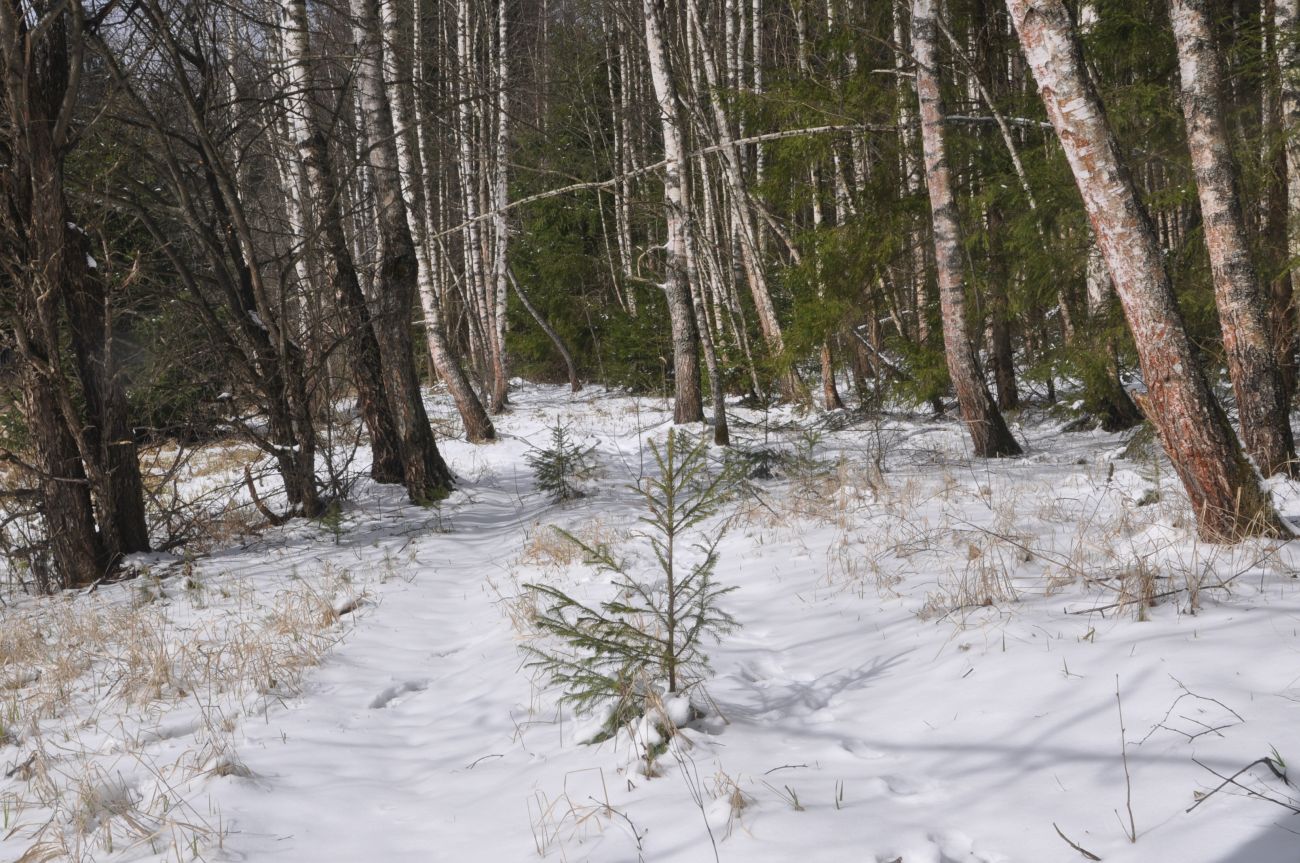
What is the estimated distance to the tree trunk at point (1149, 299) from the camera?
379cm

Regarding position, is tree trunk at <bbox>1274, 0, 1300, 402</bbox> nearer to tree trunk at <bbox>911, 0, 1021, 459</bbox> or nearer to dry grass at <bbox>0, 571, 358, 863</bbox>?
tree trunk at <bbox>911, 0, 1021, 459</bbox>

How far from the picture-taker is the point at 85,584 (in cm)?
591

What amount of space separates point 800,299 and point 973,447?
9.68 feet

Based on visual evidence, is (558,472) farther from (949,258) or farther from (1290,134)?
(1290,134)

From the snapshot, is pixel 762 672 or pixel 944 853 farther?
pixel 762 672

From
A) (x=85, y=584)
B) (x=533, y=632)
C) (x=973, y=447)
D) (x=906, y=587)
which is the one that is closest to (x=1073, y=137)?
(x=906, y=587)

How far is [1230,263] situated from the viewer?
4609 mm

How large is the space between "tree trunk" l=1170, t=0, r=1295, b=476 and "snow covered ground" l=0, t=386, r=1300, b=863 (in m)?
0.59

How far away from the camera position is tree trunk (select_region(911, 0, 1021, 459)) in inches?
301

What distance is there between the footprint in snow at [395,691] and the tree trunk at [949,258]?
→ 631cm

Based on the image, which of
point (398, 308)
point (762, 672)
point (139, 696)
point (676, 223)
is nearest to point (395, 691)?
point (139, 696)

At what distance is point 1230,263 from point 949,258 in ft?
11.0

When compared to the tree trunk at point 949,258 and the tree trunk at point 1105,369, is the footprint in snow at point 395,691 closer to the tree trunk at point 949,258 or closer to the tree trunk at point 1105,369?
the tree trunk at point 949,258

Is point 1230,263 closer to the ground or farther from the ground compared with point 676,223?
closer to the ground
